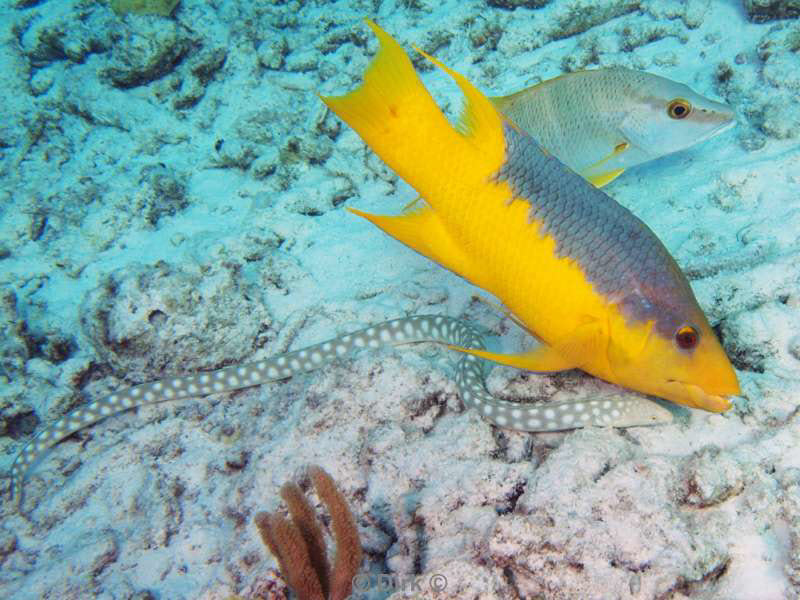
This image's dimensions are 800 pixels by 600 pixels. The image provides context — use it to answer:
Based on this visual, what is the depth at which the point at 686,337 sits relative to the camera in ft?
6.15

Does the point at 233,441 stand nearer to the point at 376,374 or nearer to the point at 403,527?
the point at 376,374

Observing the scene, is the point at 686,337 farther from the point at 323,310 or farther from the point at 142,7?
the point at 142,7

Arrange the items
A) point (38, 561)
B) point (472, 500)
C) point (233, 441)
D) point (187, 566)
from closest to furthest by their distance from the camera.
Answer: point (472, 500) → point (187, 566) → point (38, 561) → point (233, 441)

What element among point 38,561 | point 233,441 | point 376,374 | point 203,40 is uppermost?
point 203,40

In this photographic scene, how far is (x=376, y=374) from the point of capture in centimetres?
318

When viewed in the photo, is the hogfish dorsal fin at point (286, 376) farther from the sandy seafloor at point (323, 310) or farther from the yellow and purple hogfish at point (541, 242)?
the yellow and purple hogfish at point (541, 242)

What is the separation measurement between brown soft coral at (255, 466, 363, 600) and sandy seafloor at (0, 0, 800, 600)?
0.24m

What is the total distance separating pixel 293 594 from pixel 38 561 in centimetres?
209

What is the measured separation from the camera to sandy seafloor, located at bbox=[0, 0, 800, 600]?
217 cm

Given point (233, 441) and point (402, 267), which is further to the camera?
point (402, 267)

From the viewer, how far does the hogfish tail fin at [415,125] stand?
185cm

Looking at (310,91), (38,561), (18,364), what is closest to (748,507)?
(38,561)

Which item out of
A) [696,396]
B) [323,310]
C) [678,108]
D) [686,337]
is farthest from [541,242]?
[323,310]

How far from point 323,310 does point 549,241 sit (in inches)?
111
